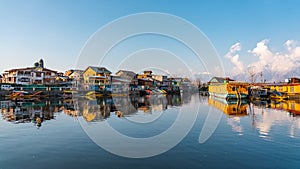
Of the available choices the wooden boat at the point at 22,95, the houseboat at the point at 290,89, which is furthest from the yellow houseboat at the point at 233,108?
the wooden boat at the point at 22,95

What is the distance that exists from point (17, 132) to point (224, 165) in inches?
580

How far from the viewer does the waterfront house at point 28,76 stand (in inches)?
2430

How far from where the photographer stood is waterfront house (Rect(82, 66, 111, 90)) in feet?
211

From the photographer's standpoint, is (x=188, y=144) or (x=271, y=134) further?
(x=271, y=134)

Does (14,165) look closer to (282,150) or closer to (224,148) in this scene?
→ (224,148)

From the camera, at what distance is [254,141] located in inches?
458

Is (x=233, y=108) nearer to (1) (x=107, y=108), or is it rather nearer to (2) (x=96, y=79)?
(1) (x=107, y=108)

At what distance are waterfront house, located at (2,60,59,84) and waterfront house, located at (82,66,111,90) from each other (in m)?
13.1

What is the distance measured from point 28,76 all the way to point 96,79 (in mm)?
21830

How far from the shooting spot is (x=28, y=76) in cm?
6406

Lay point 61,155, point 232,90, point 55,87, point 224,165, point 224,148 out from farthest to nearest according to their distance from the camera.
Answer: point 55,87, point 232,90, point 224,148, point 61,155, point 224,165

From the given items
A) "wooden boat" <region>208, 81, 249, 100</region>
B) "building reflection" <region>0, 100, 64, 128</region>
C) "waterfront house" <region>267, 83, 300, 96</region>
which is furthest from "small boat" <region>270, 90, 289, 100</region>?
"building reflection" <region>0, 100, 64, 128</region>

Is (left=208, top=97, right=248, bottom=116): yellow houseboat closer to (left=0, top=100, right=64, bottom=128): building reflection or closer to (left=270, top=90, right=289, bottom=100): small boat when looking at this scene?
(left=270, top=90, right=289, bottom=100): small boat

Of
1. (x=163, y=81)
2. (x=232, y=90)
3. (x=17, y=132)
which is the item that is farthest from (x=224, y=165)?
(x=163, y=81)
